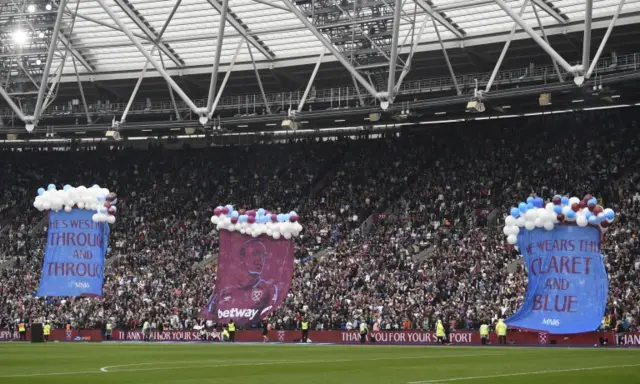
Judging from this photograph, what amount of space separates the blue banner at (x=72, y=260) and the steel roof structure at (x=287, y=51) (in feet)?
39.4

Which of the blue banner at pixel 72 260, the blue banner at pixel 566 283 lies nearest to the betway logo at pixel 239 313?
the blue banner at pixel 72 260

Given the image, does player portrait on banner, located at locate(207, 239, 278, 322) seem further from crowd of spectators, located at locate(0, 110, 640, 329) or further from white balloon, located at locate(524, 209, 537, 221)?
crowd of spectators, located at locate(0, 110, 640, 329)

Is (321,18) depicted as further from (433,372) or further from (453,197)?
(433,372)

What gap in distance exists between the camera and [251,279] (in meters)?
37.6

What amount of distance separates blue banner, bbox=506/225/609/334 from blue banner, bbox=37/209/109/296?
1428cm

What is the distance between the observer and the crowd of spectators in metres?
48.3

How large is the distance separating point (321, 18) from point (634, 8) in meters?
14.4

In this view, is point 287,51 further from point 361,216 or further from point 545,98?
point 545,98

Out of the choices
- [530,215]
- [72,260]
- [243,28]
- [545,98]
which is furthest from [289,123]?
[530,215]

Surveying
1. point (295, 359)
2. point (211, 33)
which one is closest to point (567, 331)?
point (295, 359)

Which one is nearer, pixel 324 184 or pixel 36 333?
pixel 36 333

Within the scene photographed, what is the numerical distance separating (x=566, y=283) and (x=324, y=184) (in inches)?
1313

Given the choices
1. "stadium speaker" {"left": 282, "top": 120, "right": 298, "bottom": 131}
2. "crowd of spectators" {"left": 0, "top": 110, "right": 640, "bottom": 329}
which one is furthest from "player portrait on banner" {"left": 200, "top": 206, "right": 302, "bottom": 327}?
"stadium speaker" {"left": 282, "top": 120, "right": 298, "bottom": 131}

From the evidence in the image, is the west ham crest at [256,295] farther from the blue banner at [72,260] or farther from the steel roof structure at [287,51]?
the steel roof structure at [287,51]
